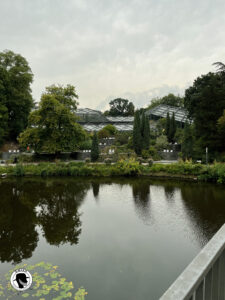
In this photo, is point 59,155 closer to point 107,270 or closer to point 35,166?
point 35,166

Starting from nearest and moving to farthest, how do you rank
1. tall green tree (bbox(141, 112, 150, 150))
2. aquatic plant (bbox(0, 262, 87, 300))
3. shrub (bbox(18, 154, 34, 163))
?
1. aquatic plant (bbox(0, 262, 87, 300))
2. shrub (bbox(18, 154, 34, 163))
3. tall green tree (bbox(141, 112, 150, 150))

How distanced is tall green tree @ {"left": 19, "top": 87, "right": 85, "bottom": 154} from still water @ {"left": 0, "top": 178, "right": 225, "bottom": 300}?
8722mm

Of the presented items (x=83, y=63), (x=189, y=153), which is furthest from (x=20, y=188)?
(x=83, y=63)

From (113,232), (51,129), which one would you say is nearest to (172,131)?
(51,129)

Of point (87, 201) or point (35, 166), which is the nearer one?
point (87, 201)

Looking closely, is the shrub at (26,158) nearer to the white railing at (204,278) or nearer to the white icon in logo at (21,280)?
the white icon in logo at (21,280)

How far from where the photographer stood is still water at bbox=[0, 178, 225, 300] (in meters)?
6.14

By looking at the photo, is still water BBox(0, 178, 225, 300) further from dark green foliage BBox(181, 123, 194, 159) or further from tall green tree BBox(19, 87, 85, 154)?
tall green tree BBox(19, 87, 85, 154)

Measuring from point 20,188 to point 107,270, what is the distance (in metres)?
12.1

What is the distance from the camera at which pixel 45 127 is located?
25.1 m

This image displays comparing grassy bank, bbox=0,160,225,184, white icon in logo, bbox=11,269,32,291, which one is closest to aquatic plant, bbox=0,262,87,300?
white icon in logo, bbox=11,269,32,291

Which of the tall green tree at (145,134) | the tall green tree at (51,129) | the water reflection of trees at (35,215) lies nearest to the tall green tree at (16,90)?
the tall green tree at (51,129)

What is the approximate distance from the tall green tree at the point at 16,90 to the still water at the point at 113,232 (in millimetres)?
17573

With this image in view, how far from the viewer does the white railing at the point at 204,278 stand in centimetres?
110
